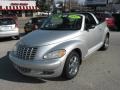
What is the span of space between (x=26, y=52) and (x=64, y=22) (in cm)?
196

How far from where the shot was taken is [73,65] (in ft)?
22.7

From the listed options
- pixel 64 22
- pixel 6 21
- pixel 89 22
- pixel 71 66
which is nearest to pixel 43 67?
pixel 71 66

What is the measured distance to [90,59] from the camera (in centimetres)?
906

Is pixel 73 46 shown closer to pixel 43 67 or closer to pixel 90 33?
pixel 43 67

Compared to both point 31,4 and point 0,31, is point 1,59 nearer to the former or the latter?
point 0,31

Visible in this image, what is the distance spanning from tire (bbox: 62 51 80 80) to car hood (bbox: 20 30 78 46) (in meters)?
0.48

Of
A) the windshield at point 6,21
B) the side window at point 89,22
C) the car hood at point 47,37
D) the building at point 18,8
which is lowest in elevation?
the building at point 18,8

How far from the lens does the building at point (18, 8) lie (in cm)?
5316

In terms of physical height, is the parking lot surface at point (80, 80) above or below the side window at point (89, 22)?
below

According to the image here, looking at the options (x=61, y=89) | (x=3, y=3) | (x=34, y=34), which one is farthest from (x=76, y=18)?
(x=3, y=3)

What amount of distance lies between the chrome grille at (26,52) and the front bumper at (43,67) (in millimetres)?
118

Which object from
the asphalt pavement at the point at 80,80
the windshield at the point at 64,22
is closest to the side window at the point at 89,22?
the windshield at the point at 64,22

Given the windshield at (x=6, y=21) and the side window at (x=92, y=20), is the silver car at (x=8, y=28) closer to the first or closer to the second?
the windshield at (x=6, y=21)

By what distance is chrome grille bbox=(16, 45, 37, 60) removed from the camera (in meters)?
6.48
